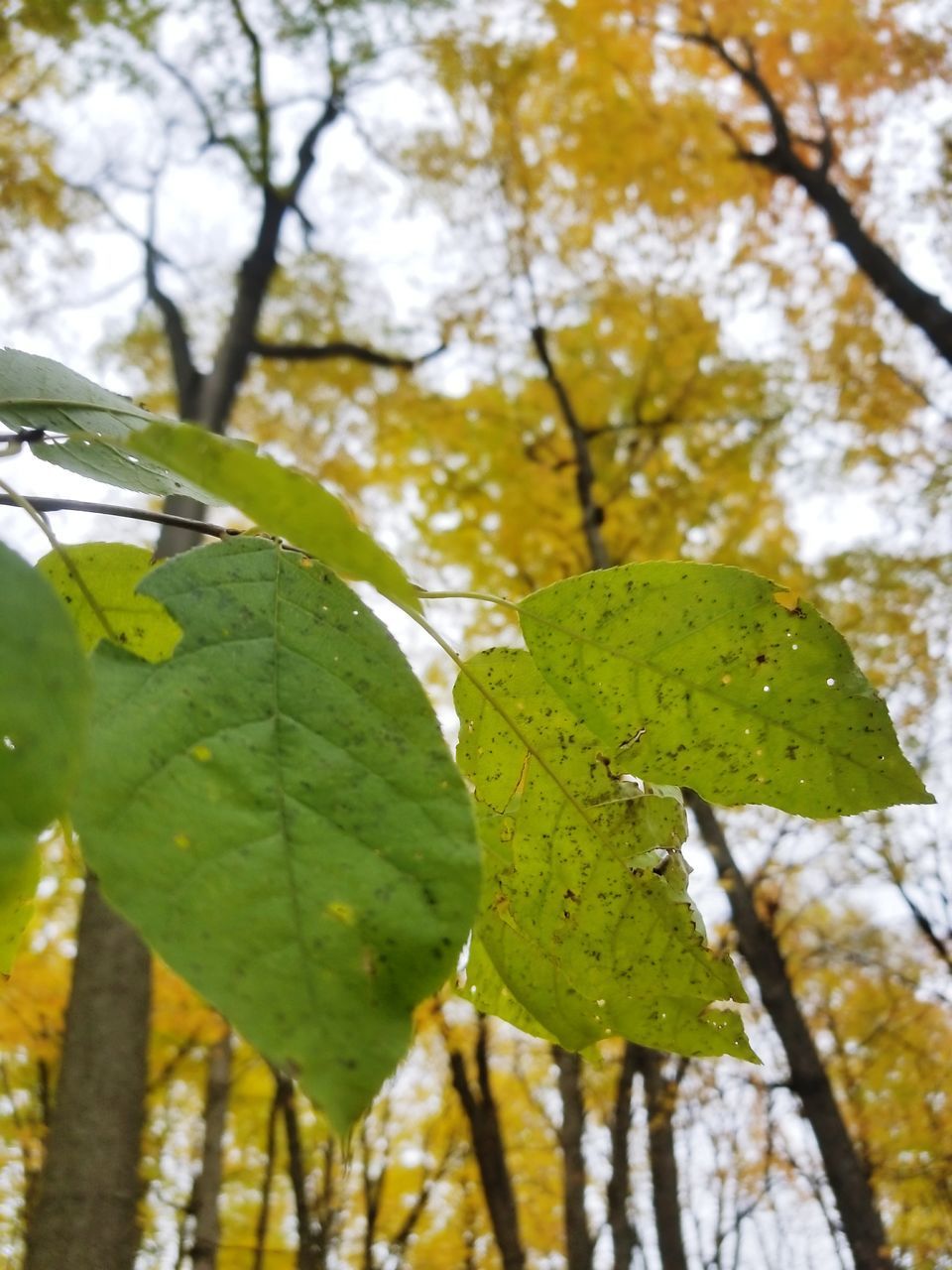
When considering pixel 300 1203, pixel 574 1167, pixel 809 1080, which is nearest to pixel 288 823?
pixel 809 1080

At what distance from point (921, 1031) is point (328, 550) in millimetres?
7066

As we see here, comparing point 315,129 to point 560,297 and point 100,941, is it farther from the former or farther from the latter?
point 100,941

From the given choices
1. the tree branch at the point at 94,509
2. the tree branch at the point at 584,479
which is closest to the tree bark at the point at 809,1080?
the tree branch at the point at 584,479

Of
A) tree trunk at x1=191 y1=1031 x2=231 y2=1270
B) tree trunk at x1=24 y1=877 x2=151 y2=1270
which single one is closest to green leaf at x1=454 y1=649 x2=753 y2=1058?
tree trunk at x1=24 y1=877 x2=151 y2=1270

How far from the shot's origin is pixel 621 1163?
457 centimetres

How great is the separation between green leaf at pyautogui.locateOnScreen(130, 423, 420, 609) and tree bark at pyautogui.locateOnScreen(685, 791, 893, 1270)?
3.10 metres

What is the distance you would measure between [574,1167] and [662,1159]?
1.70 ft

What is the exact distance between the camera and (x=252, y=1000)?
0.16 metres

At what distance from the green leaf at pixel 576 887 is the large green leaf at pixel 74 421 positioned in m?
0.13

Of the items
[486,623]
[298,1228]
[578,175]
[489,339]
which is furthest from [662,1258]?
[578,175]

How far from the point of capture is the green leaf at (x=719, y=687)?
0.28 meters

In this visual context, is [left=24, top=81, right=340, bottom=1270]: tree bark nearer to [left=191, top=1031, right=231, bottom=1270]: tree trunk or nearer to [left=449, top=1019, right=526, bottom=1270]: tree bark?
[left=191, top=1031, right=231, bottom=1270]: tree trunk

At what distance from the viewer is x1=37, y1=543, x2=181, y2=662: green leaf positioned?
0.26 metres

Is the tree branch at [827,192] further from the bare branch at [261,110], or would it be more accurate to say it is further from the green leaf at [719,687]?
the green leaf at [719,687]
